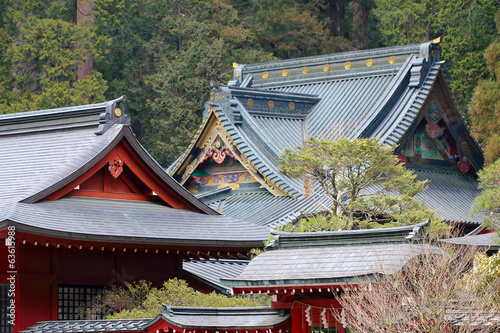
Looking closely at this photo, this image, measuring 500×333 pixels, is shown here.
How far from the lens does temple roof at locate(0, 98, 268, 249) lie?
1423cm

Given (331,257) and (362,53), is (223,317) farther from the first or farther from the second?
(362,53)

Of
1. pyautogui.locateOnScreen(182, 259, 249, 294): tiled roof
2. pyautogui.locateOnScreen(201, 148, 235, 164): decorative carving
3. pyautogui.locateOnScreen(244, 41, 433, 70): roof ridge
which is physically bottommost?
pyautogui.locateOnScreen(182, 259, 249, 294): tiled roof

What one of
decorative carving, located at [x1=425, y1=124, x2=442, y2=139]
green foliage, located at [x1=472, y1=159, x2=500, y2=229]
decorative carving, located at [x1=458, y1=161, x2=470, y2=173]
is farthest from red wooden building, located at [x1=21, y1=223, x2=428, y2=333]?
decorative carving, located at [x1=458, y1=161, x2=470, y2=173]

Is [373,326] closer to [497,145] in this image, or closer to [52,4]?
[497,145]

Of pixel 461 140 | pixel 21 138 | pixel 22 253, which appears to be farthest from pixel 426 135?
pixel 22 253

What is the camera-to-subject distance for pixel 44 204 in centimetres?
1461

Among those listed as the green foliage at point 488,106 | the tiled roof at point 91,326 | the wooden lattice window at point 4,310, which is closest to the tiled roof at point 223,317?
the tiled roof at point 91,326

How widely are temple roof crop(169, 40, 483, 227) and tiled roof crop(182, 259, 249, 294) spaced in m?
2.11

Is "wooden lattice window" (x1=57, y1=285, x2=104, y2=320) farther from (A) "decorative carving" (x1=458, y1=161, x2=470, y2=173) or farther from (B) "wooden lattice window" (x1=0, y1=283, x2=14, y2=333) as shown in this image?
(A) "decorative carving" (x1=458, y1=161, x2=470, y2=173)

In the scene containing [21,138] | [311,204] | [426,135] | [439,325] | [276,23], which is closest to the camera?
[439,325]

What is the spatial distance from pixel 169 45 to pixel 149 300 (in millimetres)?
22403

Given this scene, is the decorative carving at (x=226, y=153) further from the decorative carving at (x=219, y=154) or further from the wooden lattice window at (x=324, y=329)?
the wooden lattice window at (x=324, y=329)

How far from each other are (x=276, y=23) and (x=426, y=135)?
50.1ft

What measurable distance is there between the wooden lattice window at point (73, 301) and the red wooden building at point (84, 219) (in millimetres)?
17
